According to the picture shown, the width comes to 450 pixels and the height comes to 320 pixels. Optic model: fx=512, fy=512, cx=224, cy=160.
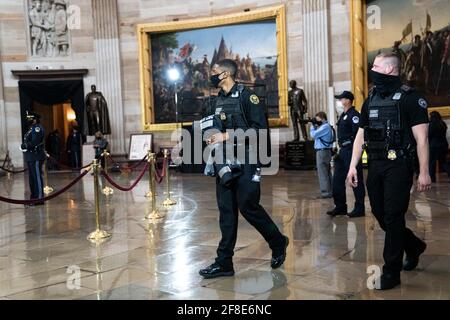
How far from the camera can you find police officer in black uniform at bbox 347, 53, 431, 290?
13.9 ft

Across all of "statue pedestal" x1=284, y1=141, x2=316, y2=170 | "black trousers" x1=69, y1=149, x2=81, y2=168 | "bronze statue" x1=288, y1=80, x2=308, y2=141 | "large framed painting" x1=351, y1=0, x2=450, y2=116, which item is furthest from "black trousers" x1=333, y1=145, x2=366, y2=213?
"black trousers" x1=69, y1=149, x2=81, y2=168

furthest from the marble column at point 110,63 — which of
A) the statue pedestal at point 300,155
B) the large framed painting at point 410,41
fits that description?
the large framed painting at point 410,41

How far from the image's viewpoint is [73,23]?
20.3 metres

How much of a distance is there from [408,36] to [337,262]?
39.7ft

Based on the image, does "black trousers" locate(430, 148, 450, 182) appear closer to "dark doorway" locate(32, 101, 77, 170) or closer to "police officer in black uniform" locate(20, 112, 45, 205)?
"police officer in black uniform" locate(20, 112, 45, 205)

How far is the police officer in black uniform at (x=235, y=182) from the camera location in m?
4.68

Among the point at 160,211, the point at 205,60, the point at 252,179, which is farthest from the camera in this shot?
the point at 205,60

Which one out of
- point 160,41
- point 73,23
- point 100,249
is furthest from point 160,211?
point 73,23

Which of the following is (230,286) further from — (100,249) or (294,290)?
(100,249)

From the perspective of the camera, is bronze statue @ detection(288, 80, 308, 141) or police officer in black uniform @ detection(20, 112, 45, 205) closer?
police officer in black uniform @ detection(20, 112, 45, 205)

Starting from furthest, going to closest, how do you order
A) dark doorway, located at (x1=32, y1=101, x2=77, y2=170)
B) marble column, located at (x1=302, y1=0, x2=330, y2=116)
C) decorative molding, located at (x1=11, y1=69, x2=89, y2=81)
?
1. dark doorway, located at (x1=32, y1=101, x2=77, y2=170)
2. decorative molding, located at (x1=11, y1=69, x2=89, y2=81)
3. marble column, located at (x1=302, y1=0, x2=330, y2=116)

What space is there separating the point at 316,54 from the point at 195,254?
12.4 metres

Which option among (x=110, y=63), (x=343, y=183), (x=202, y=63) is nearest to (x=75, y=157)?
(x=110, y=63)

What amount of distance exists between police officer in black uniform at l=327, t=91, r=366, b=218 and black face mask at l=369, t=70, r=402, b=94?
121 inches
